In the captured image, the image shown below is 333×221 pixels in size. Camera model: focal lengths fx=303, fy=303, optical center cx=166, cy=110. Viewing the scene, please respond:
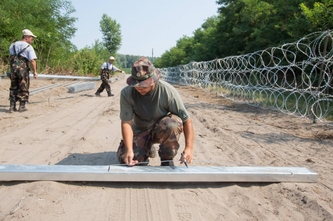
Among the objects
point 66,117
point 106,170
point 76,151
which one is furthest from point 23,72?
point 106,170

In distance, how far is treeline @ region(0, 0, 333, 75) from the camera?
44.0 ft

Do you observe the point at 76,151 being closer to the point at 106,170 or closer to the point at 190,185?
the point at 106,170

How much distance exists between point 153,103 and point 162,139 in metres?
0.42

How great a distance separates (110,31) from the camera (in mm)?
70000

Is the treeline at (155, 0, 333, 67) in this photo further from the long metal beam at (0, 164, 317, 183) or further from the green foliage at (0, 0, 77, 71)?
the green foliage at (0, 0, 77, 71)

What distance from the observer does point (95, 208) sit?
8.70 feet

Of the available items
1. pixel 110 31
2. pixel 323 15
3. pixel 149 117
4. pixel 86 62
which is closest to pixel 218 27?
pixel 86 62

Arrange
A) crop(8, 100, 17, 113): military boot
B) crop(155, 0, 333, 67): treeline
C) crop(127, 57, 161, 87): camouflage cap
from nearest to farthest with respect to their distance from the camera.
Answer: crop(127, 57, 161, 87): camouflage cap
crop(8, 100, 17, 113): military boot
crop(155, 0, 333, 67): treeline

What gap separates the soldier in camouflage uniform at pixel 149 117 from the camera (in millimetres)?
2946

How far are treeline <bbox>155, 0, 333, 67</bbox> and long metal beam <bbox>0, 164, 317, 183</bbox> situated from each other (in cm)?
778

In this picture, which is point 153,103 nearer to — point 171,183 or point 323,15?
point 171,183

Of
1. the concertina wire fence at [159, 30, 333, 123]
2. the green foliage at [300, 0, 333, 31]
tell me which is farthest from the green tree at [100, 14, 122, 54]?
the green foliage at [300, 0, 333, 31]

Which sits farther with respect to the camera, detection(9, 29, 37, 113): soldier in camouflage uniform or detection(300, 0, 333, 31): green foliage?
detection(300, 0, 333, 31): green foliage

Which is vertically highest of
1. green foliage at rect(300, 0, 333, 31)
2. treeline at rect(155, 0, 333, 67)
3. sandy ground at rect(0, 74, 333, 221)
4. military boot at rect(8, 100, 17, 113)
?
treeline at rect(155, 0, 333, 67)
